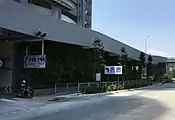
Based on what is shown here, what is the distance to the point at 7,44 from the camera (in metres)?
31.5

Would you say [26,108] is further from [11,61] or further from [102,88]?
[102,88]

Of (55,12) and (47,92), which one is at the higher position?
(55,12)

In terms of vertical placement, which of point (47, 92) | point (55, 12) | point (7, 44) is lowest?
point (47, 92)

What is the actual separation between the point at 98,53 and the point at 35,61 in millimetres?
15025

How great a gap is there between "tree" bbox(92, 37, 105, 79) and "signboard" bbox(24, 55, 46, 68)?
510 inches

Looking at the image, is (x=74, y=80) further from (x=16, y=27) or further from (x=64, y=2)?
(x=16, y=27)

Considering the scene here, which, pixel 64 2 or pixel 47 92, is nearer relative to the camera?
pixel 47 92

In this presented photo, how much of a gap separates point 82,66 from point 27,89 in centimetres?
1735

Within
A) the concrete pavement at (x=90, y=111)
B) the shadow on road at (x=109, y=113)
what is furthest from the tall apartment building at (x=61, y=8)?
the shadow on road at (x=109, y=113)

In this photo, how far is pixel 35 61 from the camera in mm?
29953

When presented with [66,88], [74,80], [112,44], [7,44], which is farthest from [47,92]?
[112,44]

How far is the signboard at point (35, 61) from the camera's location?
29234 mm

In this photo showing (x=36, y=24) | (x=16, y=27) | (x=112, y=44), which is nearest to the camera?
(x=16, y=27)

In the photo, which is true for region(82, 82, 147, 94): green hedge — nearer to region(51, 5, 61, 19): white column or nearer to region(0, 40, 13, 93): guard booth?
region(0, 40, 13, 93): guard booth
